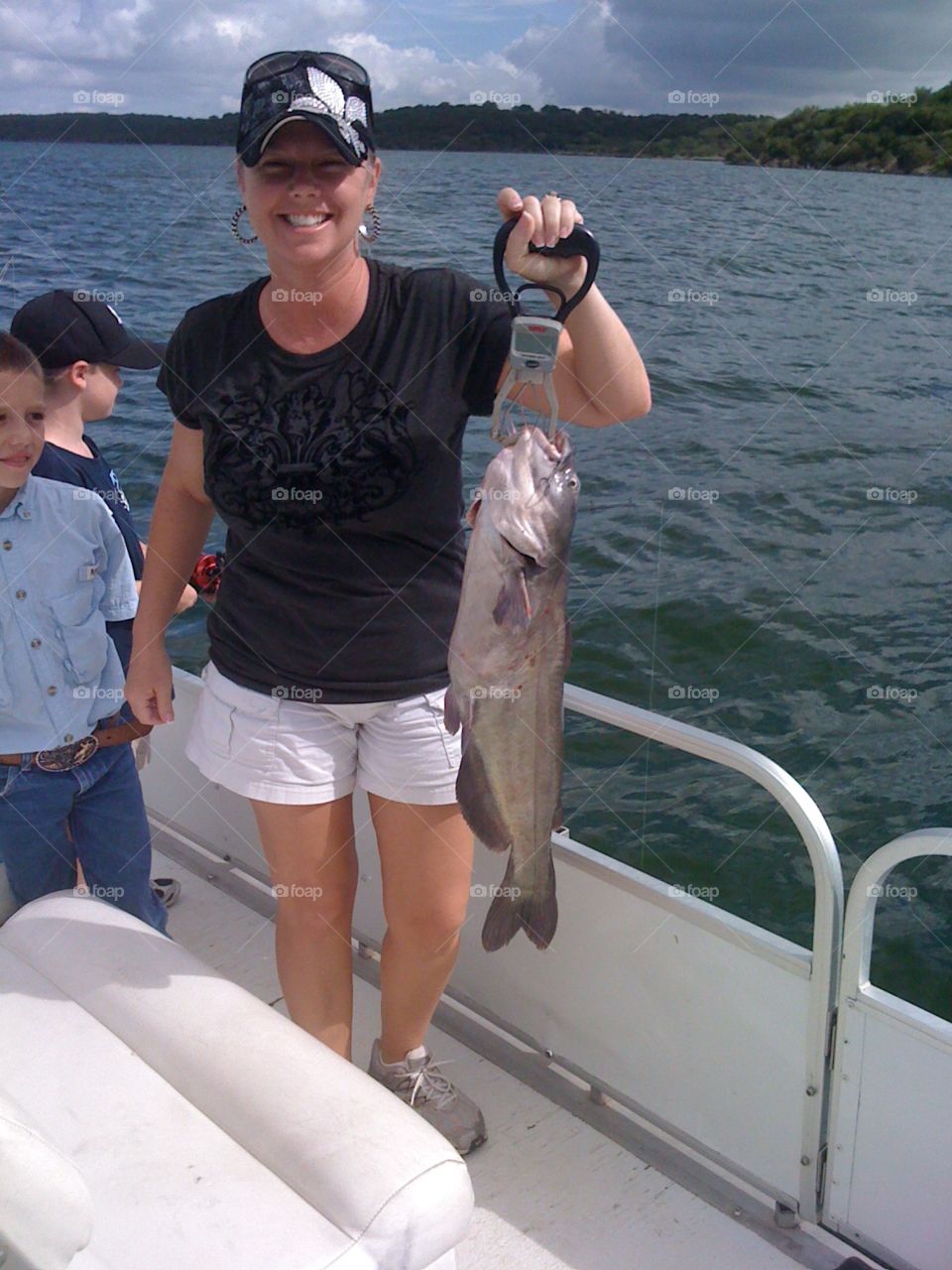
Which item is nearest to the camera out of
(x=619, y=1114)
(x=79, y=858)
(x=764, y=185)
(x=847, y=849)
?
(x=619, y=1114)

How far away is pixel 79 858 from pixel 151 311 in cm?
1312

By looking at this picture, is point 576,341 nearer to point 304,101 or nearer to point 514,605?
point 514,605

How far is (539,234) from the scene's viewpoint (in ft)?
5.45

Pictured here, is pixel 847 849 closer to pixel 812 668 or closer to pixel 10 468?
pixel 812 668

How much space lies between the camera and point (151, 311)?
48.8ft

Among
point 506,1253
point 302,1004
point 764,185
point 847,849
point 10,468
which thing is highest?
point 764,185

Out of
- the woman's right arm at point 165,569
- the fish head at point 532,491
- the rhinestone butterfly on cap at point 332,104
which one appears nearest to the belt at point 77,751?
the woman's right arm at point 165,569

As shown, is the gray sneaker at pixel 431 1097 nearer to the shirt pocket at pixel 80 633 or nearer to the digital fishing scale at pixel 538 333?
the shirt pocket at pixel 80 633

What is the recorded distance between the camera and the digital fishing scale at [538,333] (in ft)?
5.39

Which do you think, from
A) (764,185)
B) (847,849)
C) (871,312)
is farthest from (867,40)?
(847,849)

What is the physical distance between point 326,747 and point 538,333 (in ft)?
3.22

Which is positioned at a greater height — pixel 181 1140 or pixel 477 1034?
pixel 181 1140

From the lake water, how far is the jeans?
1950 mm

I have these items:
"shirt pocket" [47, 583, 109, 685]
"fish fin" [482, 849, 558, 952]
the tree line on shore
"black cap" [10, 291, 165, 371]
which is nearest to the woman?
"fish fin" [482, 849, 558, 952]
